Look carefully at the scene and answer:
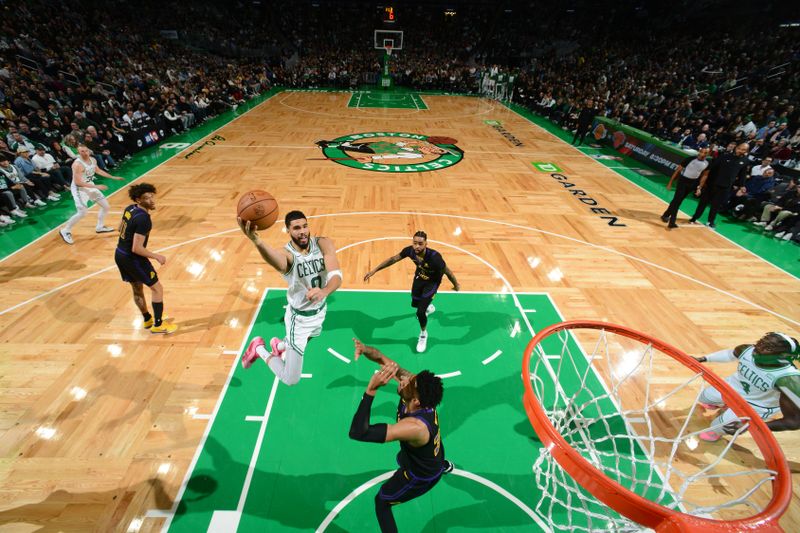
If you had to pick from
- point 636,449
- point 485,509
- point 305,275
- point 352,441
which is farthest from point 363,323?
point 636,449

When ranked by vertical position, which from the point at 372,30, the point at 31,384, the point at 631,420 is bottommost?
the point at 31,384

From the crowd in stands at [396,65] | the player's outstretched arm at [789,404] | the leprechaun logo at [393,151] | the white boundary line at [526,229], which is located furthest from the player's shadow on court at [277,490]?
the leprechaun logo at [393,151]

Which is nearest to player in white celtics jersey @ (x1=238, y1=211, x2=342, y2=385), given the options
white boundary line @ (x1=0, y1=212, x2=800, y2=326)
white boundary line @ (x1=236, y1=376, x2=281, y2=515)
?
white boundary line @ (x1=236, y1=376, x2=281, y2=515)

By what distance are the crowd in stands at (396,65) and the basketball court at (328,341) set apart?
12.0 ft

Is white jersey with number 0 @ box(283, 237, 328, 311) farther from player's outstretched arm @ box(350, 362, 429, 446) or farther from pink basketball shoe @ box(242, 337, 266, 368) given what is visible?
player's outstretched arm @ box(350, 362, 429, 446)

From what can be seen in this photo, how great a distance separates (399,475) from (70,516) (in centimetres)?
292

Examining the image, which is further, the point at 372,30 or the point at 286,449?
the point at 372,30

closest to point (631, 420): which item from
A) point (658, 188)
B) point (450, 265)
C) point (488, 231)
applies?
point (450, 265)

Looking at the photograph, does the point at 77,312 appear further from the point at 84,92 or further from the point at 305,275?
the point at 84,92

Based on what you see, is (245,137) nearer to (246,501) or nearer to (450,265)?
(450,265)

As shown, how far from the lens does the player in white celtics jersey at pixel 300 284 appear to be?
3746 millimetres

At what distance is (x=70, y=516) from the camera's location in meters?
3.47

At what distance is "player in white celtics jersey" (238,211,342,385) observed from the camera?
12.3 feet

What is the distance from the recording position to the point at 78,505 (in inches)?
140
